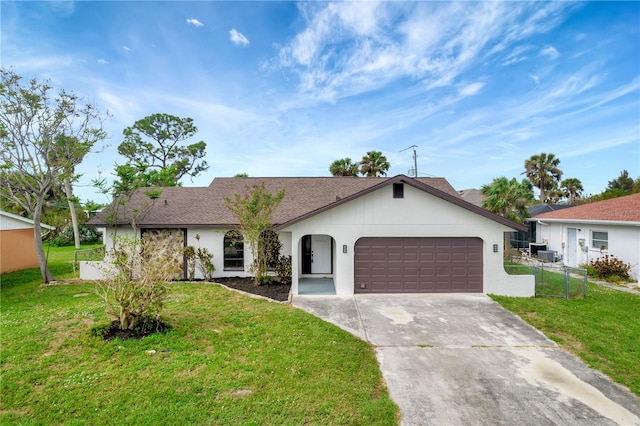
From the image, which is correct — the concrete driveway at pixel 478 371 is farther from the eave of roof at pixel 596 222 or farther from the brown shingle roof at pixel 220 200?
the eave of roof at pixel 596 222

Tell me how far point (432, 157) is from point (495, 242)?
18285 millimetres

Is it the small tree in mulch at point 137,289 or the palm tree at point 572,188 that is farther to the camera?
the palm tree at point 572,188

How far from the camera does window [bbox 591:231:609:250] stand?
1428cm

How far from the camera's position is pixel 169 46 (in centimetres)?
1415

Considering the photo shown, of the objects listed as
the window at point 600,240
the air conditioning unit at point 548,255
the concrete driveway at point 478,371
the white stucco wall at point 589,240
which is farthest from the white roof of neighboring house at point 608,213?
the concrete driveway at point 478,371

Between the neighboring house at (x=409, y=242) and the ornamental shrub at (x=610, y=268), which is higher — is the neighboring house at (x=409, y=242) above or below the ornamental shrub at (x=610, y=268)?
above

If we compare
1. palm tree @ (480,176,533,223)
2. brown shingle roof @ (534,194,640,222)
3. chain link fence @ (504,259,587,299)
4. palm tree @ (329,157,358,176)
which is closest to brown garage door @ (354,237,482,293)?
chain link fence @ (504,259,587,299)

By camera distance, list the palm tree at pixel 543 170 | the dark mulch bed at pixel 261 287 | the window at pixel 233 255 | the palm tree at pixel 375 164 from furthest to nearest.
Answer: the palm tree at pixel 543 170 < the palm tree at pixel 375 164 < the window at pixel 233 255 < the dark mulch bed at pixel 261 287

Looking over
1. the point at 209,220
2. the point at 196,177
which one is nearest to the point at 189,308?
the point at 209,220

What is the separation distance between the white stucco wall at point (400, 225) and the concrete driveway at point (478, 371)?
1.88 m

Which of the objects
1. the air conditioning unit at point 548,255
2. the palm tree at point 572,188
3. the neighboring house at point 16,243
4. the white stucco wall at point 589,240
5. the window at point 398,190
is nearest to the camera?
the window at point 398,190

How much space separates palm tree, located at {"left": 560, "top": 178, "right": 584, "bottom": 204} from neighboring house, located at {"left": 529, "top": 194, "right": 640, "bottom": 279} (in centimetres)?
2989

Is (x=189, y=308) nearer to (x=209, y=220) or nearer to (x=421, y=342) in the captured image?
(x=209, y=220)

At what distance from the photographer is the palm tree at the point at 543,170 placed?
34094 mm
